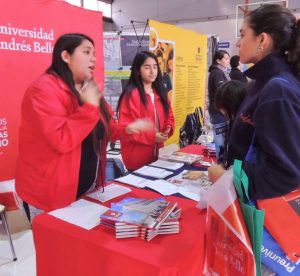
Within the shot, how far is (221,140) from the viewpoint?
5.43 ft

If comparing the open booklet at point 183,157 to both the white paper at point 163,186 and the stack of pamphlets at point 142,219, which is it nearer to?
the white paper at point 163,186

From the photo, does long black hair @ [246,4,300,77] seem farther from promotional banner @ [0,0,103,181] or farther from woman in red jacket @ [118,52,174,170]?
promotional banner @ [0,0,103,181]

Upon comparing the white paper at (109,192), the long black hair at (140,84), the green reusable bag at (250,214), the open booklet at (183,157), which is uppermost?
the long black hair at (140,84)

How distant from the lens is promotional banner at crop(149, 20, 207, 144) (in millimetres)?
3198

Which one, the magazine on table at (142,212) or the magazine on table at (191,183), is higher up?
the magazine on table at (142,212)

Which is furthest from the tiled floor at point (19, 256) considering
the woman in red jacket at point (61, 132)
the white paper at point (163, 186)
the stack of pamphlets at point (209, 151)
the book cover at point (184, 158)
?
the stack of pamphlets at point (209, 151)

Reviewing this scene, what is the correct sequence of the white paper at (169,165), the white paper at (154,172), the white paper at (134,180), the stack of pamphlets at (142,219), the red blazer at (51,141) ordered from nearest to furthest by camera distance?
the stack of pamphlets at (142,219)
the red blazer at (51,141)
the white paper at (134,180)
the white paper at (154,172)
the white paper at (169,165)

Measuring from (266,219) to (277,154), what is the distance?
23 cm

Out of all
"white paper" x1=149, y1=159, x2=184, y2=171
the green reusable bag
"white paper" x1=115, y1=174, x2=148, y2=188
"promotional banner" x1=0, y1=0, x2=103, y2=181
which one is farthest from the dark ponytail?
"promotional banner" x1=0, y1=0, x2=103, y2=181

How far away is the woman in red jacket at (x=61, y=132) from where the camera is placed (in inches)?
49.8

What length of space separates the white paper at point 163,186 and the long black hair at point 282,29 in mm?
785

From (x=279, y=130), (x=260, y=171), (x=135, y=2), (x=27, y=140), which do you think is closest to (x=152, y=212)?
(x=260, y=171)

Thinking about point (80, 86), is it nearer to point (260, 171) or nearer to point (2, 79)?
point (2, 79)

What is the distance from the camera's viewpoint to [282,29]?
892 mm
